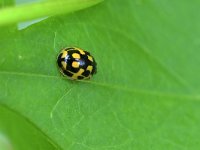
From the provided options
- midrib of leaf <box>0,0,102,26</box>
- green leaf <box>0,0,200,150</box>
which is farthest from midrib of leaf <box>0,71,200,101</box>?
midrib of leaf <box>0,0,102,26</box>

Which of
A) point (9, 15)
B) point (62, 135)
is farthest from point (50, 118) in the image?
point (9, 15)

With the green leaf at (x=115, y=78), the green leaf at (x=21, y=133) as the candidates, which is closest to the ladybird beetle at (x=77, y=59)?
the green leaf at (x=115, y=78)

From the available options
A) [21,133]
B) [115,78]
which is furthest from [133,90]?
[21,133]

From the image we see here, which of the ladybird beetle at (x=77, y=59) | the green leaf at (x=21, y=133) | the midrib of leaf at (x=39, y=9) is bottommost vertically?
the green leaf at (x=21, y=133)

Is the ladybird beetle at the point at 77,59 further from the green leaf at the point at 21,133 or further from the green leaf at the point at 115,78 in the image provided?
the green leaf at the point at 21,133

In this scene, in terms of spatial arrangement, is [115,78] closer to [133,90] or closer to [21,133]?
[133,90]

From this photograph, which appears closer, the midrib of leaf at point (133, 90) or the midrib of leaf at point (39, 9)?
the midrib of leaf at point (39, 9)

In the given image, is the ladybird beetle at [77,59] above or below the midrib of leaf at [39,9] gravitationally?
below
